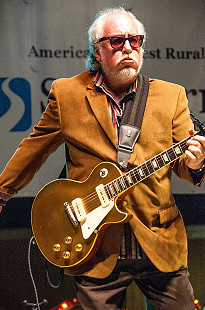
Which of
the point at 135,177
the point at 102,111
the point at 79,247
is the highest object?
the point at 102,111

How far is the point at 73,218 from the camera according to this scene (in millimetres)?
2127

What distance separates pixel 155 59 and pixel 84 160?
6.56ft

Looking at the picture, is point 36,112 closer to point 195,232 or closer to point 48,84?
point 48,84

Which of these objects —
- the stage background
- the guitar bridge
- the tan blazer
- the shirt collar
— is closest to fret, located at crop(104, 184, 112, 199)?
the tan blazer

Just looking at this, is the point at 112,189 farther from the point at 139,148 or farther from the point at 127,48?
the point at 127,48

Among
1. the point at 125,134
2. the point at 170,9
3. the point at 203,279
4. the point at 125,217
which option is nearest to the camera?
the point at 125,217

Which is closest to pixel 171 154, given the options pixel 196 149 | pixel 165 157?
pixel 165 157

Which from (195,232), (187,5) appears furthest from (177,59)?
(195,232)

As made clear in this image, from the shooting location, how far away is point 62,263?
2.15 metres

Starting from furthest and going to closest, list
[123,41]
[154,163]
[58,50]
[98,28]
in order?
1. [58,50]
2. [98,28]
3. [123,41]
4. [154,163]

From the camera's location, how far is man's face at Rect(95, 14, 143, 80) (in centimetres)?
218

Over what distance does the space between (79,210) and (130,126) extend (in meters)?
0.46

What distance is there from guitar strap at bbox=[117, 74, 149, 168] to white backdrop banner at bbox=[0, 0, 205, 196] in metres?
1.78

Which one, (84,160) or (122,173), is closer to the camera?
(122,173)
